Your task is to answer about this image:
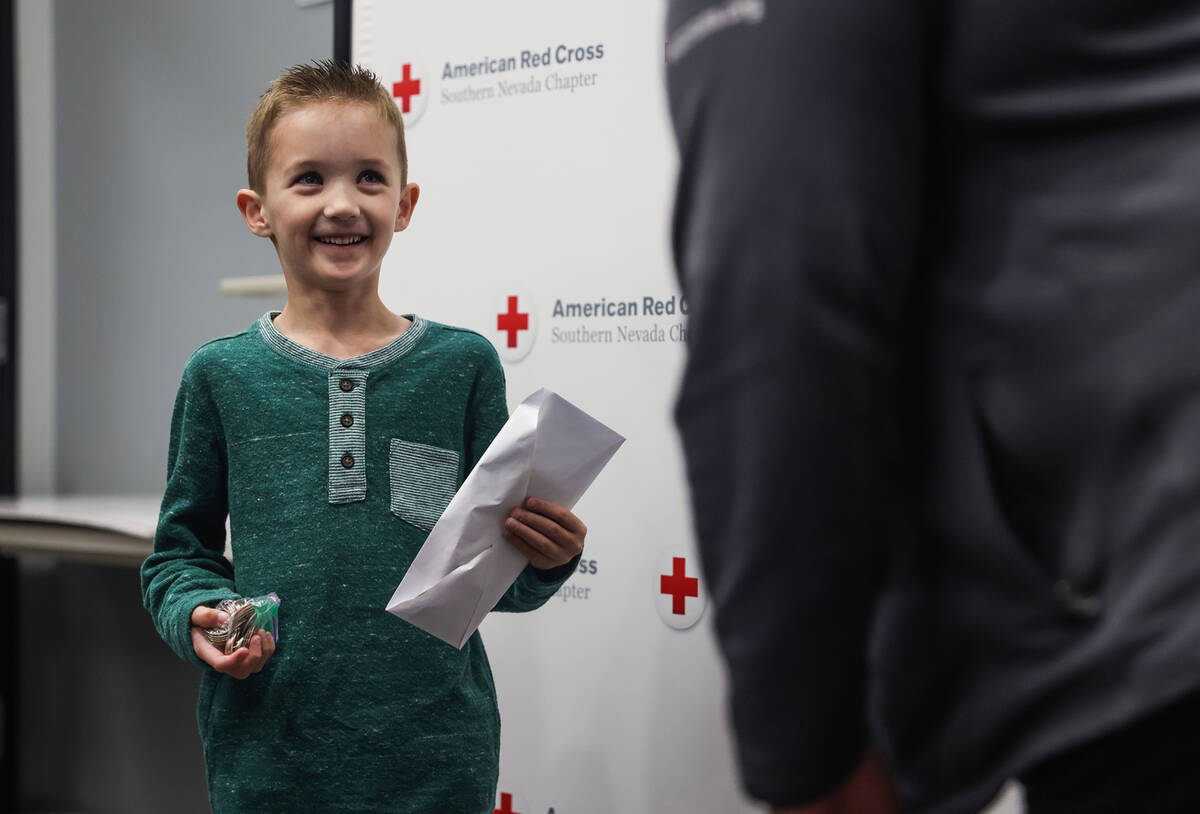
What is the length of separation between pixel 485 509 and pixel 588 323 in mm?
886

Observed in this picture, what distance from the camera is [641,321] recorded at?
1854mm

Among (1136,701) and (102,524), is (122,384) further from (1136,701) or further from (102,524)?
(1136,701)

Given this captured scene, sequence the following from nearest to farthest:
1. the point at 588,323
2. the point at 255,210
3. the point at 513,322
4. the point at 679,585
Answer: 1. the point at 255,210
2. the point at 679,585
3. the point at 588,323
4. the point at 513,322

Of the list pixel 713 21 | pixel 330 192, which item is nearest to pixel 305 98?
pixel 330 192

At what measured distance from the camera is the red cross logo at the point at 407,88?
2.15m

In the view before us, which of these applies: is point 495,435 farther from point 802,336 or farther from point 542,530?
point 802,336

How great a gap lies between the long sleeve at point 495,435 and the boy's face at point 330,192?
19cm

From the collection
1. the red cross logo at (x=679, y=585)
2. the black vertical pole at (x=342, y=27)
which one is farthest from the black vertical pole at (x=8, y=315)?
the red cross logo at (x=679, y=585)

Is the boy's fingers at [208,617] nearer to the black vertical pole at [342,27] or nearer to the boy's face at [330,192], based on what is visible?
the boy's face at [330,192]

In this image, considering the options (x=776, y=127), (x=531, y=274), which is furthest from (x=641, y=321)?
(x=776, y=127)

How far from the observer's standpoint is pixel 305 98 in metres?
1.26

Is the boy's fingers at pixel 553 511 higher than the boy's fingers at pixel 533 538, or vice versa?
the boy's fingers at pixel 553 511

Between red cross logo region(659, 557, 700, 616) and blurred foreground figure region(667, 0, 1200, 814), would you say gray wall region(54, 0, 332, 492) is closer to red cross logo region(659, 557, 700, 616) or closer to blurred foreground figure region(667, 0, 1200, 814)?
red cross logo region(659, 557, 700, 616)

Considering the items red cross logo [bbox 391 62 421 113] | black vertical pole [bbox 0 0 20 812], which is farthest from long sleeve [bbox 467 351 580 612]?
black vertical pole [bbox 0 0 20 812]
